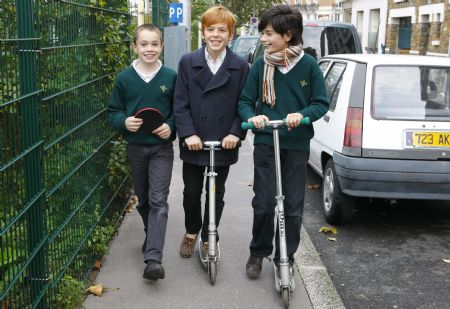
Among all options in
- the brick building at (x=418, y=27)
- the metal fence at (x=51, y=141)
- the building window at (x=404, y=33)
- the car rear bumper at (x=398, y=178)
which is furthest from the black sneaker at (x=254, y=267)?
the building window at (x=404, y=33)

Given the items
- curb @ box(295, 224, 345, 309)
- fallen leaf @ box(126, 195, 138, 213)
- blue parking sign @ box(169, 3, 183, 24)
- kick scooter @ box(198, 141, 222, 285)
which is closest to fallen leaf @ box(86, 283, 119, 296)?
kick scooter @ box(198, 141, 222, 285)

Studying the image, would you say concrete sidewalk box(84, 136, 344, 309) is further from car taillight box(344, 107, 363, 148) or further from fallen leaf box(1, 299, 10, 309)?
fallen leaf box(1, 299, 10, 309)

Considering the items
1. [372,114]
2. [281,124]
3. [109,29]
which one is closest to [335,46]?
[372,114]

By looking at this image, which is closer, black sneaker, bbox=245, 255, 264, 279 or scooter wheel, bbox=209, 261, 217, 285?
scooter wheel, bbox=209, 261, 217, 285

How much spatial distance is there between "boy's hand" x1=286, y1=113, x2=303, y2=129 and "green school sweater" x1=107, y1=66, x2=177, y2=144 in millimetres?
906

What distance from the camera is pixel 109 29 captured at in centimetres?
463

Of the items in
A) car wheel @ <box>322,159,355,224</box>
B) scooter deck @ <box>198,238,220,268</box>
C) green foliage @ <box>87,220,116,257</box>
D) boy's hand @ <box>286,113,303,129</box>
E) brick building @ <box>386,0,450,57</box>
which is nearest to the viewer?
boy's hand @ <box>286,113,303,129</box>

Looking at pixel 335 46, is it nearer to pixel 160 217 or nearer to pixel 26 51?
pixel 160 217

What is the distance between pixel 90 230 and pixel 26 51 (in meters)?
1.81

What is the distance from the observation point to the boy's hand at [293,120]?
3545 millimetres

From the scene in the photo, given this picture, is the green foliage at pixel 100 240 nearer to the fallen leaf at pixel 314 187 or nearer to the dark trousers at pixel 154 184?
the dark trousers at pixel 154 184

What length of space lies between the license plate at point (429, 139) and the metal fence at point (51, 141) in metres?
2.57

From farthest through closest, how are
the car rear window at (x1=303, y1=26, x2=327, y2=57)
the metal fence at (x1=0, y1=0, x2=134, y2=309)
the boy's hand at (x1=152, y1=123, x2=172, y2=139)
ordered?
1. the car rear window at (x1=303, y1=26, x2=327, y2=57)
2. the boy's hand at (x1=152, y1=123, x2=172, y2=139)
3. the metal fence at (x1=0, y1=0, x2=134, y2=309)

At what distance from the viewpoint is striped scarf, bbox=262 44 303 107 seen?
3.73 m
